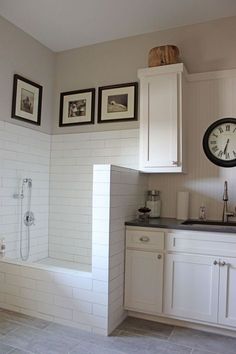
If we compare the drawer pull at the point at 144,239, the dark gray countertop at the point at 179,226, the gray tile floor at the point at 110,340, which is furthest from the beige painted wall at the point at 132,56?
the gray tile floor at the point at 110,340

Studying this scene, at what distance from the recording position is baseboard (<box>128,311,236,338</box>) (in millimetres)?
2282

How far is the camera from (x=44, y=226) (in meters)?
3.39

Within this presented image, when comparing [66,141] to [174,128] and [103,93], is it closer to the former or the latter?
[103,93]

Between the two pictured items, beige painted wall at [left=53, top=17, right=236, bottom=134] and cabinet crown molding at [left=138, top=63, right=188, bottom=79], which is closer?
cabinet crown molding at [left=138, top=63, right=188, bottom=79]

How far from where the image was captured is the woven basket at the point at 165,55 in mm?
2727

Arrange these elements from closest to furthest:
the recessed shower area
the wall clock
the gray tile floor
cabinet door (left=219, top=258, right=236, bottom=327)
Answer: the gray tile floor < cabinet door (left=219, top=258, right=236, bottom=327) < the recessed shower area < the wall clock

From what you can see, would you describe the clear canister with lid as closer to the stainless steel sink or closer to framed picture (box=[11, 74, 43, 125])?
the stainless steel sink

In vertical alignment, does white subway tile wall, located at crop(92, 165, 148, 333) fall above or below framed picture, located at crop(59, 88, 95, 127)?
below

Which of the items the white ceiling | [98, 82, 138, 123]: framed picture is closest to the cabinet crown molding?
[98, 82, 138, 123]: framed picture

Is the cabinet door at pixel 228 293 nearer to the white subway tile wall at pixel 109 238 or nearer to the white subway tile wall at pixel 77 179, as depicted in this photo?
the white subway tile wall at pixel 109 238

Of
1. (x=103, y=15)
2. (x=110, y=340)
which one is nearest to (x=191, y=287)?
(x=110, y=340)

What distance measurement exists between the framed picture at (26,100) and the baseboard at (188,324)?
2.21m

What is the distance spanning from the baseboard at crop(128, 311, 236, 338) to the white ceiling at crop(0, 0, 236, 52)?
274 cm

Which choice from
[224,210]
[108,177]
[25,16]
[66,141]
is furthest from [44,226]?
[25,16]
